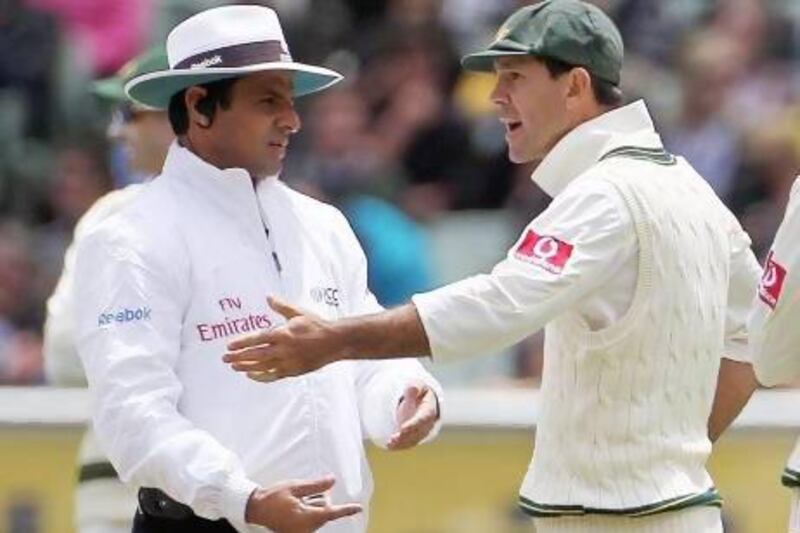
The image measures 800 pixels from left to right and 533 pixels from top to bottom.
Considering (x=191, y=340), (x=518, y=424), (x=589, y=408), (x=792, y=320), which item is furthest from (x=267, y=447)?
(x=518, y=424)

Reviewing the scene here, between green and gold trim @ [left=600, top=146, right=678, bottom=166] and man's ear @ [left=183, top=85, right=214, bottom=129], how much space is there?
0.85 metres

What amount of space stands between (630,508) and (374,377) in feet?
2.26

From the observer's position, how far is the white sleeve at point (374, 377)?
574 centimetres

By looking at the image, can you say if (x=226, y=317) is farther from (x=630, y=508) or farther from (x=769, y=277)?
(x=769, y=277)

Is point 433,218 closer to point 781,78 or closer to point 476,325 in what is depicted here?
A: point 781,78

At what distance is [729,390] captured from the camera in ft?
20.0

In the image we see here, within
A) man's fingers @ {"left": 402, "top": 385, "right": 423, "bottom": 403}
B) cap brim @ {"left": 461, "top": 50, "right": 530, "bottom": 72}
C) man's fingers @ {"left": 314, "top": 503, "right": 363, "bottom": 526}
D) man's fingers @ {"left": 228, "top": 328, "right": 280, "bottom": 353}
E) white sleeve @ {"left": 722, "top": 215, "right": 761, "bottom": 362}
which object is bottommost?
man's fingers @ {"left": 314, "top": 503, "right": 363, "bottom": 526}

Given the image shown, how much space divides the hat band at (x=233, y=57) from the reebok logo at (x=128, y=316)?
0.58 meters

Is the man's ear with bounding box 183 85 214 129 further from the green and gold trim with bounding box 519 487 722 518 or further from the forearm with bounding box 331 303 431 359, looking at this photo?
the green and gold trim with bounding box 519 487 722 518

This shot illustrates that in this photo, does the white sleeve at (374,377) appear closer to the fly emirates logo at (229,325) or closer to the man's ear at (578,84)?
the fly emirates logo at (229,325)

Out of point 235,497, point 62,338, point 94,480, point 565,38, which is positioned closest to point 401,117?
point 62,338

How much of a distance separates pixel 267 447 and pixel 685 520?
2.86 feet

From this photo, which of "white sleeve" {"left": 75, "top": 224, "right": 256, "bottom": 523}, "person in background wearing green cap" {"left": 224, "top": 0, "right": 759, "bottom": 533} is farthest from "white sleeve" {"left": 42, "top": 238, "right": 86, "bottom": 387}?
"person in background wearing green cap" {"left": 224, "top": 0, "right": 759, "bottom": 533}

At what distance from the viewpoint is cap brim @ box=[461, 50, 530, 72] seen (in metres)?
5.75
